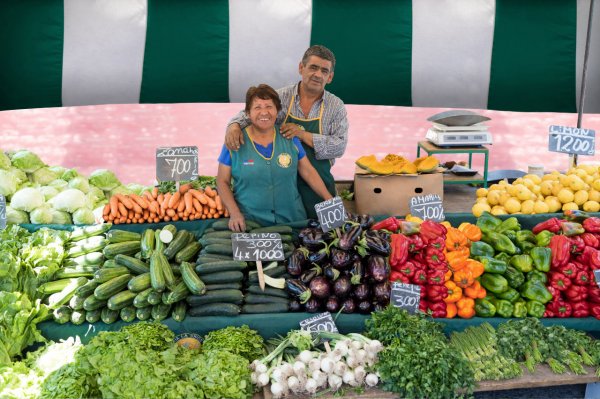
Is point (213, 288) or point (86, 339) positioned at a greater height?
point (213, 288)

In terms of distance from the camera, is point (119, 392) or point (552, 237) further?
point (552, 237)

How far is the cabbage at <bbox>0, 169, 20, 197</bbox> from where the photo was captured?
4.53 m

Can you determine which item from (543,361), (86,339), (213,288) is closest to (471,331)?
(543,361)

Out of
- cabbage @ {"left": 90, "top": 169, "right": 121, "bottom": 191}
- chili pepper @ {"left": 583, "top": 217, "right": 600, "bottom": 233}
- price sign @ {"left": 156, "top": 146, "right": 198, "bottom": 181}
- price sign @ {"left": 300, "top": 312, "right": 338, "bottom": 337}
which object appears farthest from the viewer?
cabbage @ {"left": 90, "top": 169, "right": 121, "bottom": 191}

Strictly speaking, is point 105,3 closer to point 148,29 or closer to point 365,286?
point 148,29

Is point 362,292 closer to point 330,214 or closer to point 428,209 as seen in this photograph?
point 330,214

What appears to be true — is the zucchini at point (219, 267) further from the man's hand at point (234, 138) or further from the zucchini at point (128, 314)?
the man's hand at point (234, 138)

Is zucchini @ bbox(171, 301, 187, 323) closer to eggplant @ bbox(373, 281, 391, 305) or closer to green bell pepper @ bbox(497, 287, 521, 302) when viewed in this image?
eggplant @ bbox(373, 281, 391, 305)

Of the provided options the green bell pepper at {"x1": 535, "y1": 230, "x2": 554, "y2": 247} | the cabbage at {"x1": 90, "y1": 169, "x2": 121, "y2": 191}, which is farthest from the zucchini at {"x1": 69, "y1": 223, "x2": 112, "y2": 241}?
the green bell pepper at {"x1": 535, "y1": 230, "x2": 554, "y2": 247}

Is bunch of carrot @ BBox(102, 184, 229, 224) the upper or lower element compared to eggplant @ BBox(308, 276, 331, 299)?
upper

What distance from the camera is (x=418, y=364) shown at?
110 inches

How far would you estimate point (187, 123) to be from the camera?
12.2m

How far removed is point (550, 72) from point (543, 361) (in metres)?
3.40

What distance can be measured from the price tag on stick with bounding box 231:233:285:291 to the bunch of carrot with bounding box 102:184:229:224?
859 millimetres
